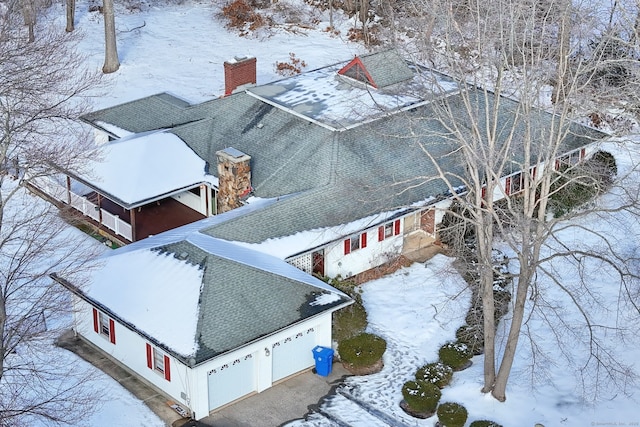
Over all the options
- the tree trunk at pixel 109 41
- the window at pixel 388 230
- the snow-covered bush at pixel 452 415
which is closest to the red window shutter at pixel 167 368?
the snow-covered bush at pixel 452 415

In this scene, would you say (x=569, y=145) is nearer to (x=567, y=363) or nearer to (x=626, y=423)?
(x=567, y=363)

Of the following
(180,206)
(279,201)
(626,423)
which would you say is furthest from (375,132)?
(626,423)

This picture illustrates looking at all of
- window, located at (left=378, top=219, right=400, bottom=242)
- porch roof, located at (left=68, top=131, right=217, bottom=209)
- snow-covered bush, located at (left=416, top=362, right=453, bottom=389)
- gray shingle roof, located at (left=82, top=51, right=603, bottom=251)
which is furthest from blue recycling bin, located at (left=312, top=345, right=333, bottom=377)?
porch roof, located at (left=68, top=131, right=217, bottom=209)

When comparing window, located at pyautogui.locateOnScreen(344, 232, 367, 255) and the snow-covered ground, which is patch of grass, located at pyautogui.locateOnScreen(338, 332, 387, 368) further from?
window, located at pyautogui.locateOnScreen(344, 232, 367, 255)

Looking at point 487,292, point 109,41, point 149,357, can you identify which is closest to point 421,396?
point 487,292

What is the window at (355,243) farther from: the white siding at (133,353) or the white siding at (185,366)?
the white siding at (133,353)

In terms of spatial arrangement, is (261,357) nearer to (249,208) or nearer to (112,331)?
(112,331)
